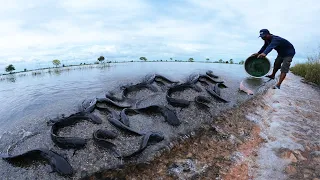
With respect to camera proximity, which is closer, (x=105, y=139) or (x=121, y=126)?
(x=105, y=139)

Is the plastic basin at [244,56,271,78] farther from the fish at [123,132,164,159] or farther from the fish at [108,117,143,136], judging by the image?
the fish at [108,117,143,136]


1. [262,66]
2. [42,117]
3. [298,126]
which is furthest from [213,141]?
[262,66]

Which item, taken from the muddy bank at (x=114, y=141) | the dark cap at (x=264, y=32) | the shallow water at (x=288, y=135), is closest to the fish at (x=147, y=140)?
the muddy bank at (x=114, y=141)

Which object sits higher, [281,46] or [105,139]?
[281,46]

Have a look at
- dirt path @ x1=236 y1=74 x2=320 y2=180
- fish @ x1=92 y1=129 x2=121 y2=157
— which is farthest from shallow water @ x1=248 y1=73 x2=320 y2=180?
fish @ x1=92 y1=129 x2=121 y2=157

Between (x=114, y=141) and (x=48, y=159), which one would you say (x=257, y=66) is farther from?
(x=48, y=159)

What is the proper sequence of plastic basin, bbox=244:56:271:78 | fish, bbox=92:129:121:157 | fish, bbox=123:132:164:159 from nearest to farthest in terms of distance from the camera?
A: 1. fish, bbox=123:132:164:159
2. fish, bbox=92:129:121:157
3. plastic basin, bbox=244:56:271:78

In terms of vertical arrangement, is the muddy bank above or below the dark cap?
below

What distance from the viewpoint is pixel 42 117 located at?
7590mm

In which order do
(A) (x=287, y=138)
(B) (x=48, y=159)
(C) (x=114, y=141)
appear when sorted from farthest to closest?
1. (A) (x=287, y=138)
2. (C) (x=114, y=141)
3. (B) (x=48, y=159)

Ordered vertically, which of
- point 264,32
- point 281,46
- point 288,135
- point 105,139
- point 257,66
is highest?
point 264,32

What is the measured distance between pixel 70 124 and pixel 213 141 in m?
3.76

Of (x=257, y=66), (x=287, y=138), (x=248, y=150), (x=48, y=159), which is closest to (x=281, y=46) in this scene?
(x=257, y=66)

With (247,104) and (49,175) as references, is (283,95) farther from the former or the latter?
(49,175)
